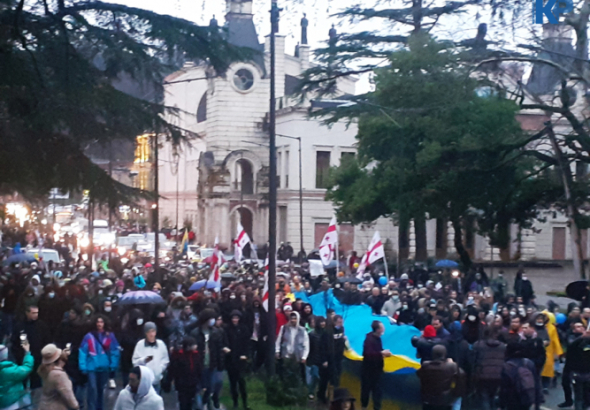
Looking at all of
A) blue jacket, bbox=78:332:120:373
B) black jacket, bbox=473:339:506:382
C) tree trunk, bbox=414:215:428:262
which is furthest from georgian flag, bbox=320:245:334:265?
tree trunk, bbox=414:215:428:262

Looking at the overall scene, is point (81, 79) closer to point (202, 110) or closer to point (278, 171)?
point (278, 171)

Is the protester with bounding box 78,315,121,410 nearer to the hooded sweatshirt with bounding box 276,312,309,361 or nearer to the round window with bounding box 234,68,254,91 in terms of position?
A: the hooded sweatshirt with bounding box 276,312,309,361

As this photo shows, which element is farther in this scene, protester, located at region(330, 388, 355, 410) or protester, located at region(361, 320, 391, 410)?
protester, located at region(361, 320, 391, 410)

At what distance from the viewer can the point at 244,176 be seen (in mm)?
59562

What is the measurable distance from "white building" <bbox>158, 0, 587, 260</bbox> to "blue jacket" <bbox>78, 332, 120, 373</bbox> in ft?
131

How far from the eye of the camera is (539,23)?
15508 millimetres

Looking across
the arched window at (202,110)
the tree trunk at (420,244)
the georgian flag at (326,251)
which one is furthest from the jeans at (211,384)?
the arched window at (202,110)

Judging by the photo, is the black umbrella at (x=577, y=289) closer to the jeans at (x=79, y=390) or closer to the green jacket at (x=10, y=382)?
the jeans at (x=79, y=390)

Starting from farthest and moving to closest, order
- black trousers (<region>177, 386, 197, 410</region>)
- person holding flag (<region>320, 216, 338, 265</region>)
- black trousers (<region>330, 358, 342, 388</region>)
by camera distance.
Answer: person holding flag (<region>320, 216, 338, 265</region>), black trousers (<region>330, 358, 342, 388</region>), black trousers (<region>177, 386, 197, 410</region>)

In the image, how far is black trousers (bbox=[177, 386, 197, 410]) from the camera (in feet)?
37.4

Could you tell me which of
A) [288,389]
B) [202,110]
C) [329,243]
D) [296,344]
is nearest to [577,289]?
[296,344]

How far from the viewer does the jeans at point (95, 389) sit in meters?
11.9

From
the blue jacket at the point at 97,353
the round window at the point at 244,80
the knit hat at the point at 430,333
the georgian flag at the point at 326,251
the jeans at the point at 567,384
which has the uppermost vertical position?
the round window at the point at 244,80

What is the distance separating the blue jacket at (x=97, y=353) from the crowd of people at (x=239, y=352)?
0.04ft
